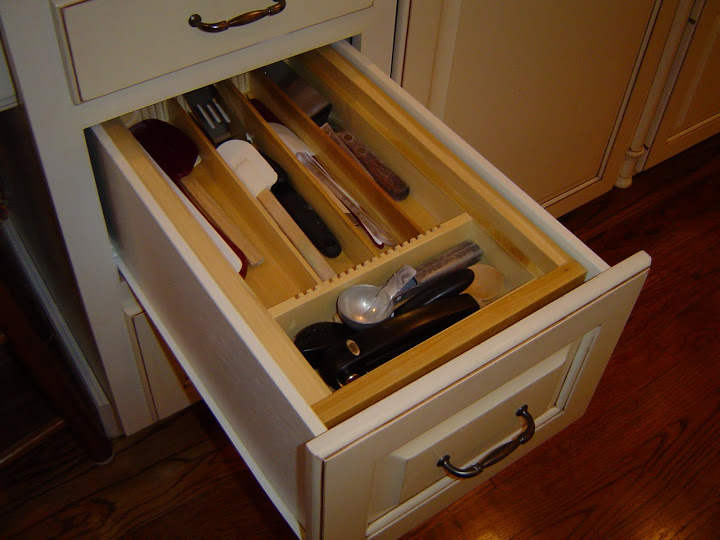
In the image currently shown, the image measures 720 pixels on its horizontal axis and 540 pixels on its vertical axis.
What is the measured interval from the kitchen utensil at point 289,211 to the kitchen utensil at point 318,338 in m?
0.09

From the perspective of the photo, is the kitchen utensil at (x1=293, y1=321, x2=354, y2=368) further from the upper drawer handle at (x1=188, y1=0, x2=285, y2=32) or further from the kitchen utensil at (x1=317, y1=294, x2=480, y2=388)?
the upper drawer handle at (x1=188, y1=0, x2=285, y2=32)

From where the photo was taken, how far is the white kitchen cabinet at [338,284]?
639 millimetres

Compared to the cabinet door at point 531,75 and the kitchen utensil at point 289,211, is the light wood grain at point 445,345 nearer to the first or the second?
the kitchen utensil at point 289,211

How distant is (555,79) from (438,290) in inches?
27.1

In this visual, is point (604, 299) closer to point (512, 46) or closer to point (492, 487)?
point (512, 46)

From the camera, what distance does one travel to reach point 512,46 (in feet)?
3.92

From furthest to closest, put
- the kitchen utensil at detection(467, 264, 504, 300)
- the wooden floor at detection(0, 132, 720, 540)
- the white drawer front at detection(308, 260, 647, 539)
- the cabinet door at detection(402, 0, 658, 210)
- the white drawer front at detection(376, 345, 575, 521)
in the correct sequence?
the wooden floor at detection(0, 132, 720, 540), the cabinet door at detection(402, 0, 658, 210), the kitchen utensil at detection(467, 264, 504, 300), the white drawer front at detection(376, 345, 575, 521), the white drawer front at detection(308, 260, 647, 539)

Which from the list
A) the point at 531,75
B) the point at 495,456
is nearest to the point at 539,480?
the point at 495,456

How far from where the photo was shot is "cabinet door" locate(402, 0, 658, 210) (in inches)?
43.7

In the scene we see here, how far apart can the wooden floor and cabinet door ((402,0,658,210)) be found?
0.40 meters

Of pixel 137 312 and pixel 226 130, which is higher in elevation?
pixel 226 130

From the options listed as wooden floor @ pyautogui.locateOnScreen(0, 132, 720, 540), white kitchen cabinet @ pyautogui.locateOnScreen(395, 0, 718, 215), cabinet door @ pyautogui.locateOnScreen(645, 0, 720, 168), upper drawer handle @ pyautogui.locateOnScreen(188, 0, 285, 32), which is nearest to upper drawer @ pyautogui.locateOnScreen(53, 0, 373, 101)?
upper drawer handle @ pyautogui.locateOnScreen(188, 0, 285, 32)

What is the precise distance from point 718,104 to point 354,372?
4.75 feet

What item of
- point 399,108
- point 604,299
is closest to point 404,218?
point 399,108
